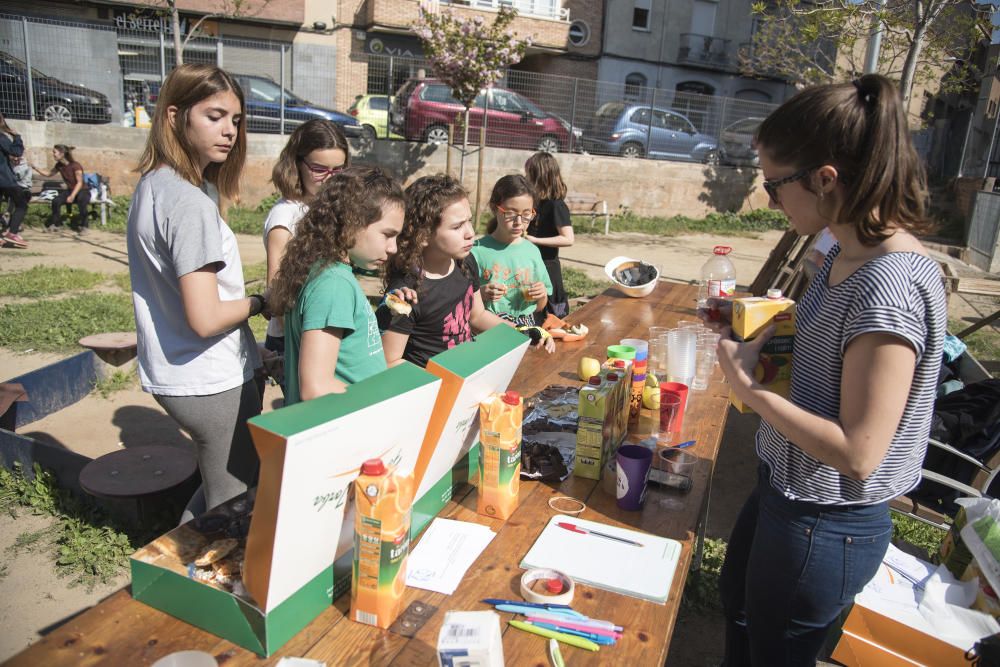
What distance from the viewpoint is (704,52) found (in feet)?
84.8

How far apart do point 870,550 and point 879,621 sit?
0.64 metres

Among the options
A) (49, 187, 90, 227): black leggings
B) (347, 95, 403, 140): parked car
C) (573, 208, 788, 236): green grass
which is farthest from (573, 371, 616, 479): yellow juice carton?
(347, 95, 403, 140): parked car

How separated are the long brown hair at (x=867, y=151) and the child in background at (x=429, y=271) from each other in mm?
1466

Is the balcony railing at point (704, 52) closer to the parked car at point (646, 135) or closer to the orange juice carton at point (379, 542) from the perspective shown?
the parked car at point (646, 135)

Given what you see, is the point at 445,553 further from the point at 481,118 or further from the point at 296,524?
the point at 481,118

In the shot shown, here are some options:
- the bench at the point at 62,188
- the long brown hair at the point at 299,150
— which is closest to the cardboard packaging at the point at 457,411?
the long brown hair at the point at 299,150

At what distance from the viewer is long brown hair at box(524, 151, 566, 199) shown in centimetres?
500

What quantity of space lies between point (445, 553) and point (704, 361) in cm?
184

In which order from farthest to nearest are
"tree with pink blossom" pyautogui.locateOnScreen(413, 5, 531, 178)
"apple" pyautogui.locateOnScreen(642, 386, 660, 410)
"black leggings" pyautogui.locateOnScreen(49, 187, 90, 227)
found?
1. "black leggings" pyautogui.locateOnScreen(49, 187, 90, 227)
2. "tree with pink blossom" pyautogui.locateOnScreen(413, 5, 531, 178)
3. "apple" pyautogui.locateOnScreen(642, 386, 660, 410)

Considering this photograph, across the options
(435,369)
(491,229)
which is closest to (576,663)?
(435,369)

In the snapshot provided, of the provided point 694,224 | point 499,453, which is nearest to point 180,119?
point 499,453

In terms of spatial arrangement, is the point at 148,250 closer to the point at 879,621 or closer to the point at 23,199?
the point at 879,621

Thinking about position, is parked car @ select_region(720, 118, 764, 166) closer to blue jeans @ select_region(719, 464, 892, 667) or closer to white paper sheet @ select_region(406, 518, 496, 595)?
blue jeans @ select_region(719, 464, 892, 667)

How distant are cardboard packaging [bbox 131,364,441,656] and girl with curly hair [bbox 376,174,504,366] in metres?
1.21
